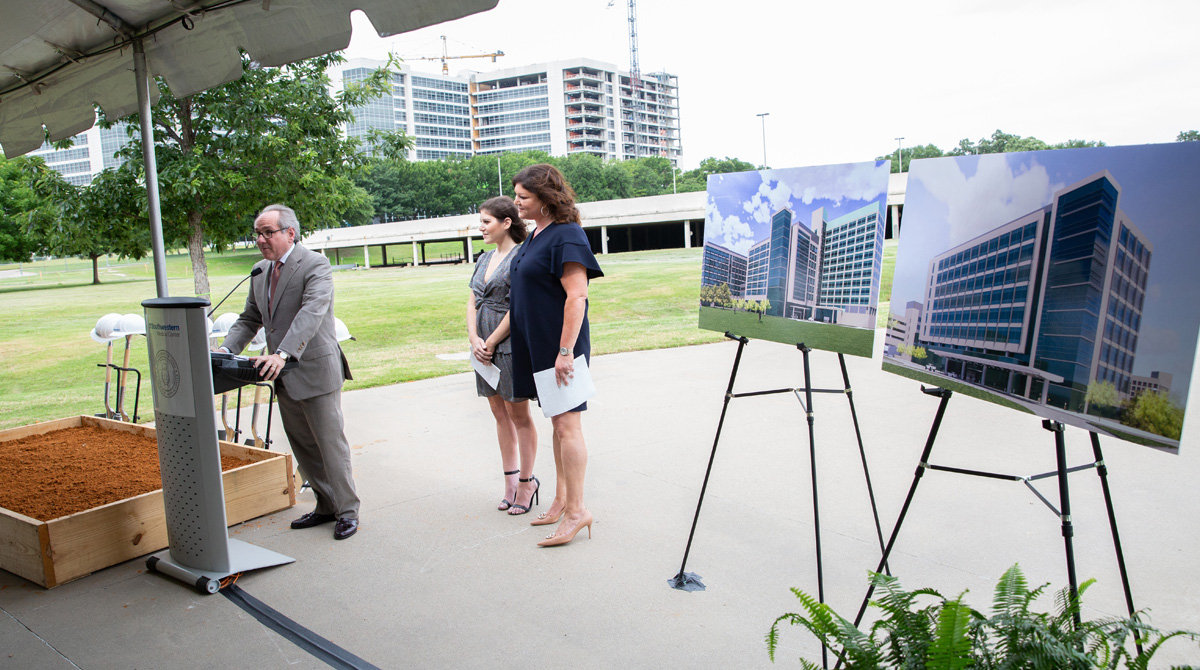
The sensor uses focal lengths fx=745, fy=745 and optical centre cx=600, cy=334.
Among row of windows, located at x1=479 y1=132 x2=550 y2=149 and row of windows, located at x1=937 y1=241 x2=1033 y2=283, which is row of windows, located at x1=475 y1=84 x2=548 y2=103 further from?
row of windows, located at x1=937 y1=241 x2=1033 y2=283

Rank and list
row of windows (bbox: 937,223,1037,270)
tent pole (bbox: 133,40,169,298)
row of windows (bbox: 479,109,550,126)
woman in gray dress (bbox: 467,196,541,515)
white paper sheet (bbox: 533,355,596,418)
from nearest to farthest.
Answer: row of windows (bbox: 937,223,1037,270), white paper sheet (bbox: 533,355,596,418), woman in gray dress (bbox: 467,196,541,515), tent pole (bbox: 133,40,169,298), row of windows (bbox: 479,109,550,126)

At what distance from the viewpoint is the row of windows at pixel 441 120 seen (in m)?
150

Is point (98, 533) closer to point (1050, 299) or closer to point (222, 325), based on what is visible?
point (222, 325)

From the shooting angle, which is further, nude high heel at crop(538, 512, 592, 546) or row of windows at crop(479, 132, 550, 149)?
row of windows at crop(479, 132, 550, 149)

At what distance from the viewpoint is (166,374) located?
3467 mm

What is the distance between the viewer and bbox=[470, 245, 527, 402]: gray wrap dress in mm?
4270

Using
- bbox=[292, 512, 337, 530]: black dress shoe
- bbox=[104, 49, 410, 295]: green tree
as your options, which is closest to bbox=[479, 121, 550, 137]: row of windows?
bbox=[104, 49, 410, 295]: green tree

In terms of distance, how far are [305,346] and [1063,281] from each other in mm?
3453

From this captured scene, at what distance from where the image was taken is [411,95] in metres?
147

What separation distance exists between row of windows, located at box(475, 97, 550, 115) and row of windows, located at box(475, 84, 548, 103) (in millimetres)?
1057

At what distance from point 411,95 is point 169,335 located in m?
155

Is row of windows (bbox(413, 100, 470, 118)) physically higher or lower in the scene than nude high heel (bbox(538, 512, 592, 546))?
higher

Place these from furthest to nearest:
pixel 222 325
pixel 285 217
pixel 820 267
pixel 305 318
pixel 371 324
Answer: pixel 371 324, pixel 222 325, pixel 285 217, pixel 305 318, pixel 820 267

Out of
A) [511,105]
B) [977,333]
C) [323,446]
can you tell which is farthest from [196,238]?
[511,105]
